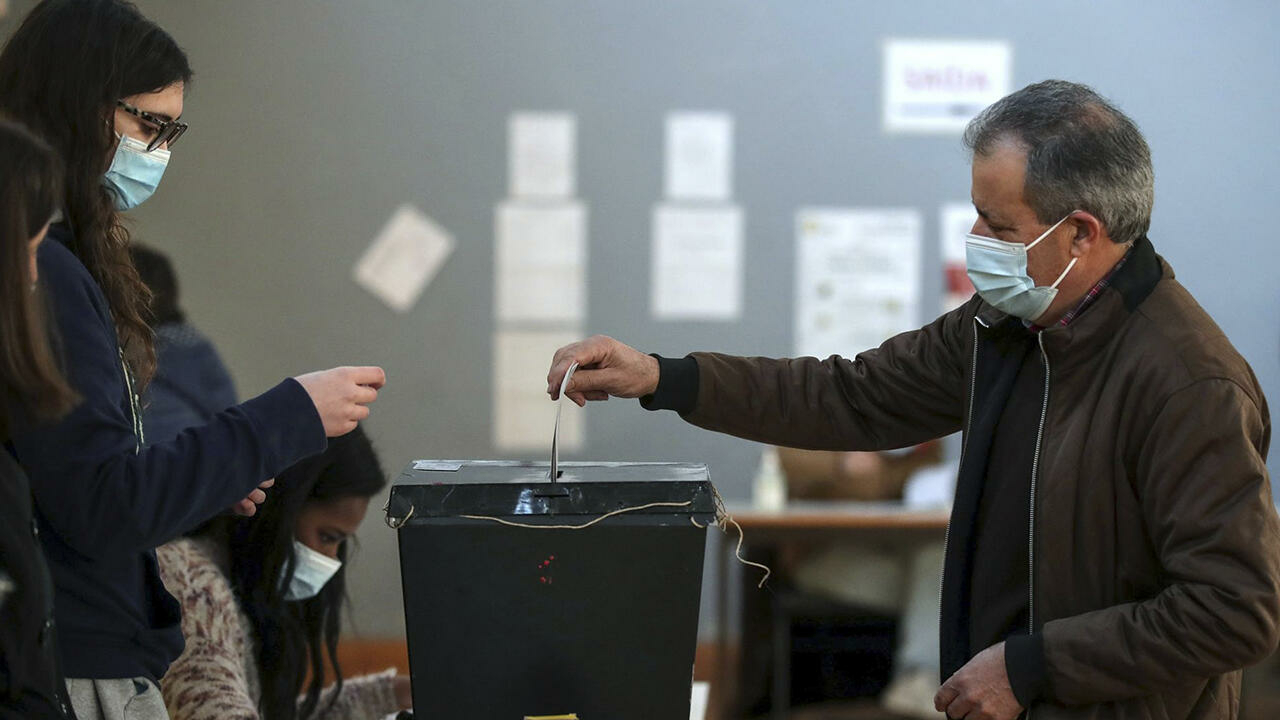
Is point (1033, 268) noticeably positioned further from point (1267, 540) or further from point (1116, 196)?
point (1267, 540)

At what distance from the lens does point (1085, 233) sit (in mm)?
1337

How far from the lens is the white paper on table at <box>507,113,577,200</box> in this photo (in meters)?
3.69

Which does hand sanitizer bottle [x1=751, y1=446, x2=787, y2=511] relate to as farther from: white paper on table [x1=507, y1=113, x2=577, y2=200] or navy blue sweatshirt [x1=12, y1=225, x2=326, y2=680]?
navy blue sweatshirt [x1=12, y1=225, x2=326, y2=680]

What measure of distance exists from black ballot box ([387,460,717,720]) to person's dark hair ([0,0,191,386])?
38 centimetres

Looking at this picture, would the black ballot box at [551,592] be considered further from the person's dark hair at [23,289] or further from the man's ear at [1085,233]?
the man's ear at [1085,233]

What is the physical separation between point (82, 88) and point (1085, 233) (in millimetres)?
1043

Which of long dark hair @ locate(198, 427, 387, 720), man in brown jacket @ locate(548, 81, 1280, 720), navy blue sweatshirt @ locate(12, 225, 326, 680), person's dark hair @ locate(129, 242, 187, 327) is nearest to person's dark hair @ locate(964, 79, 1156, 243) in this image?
man in brown jacket @ locate(548, 81, 1280, 720)

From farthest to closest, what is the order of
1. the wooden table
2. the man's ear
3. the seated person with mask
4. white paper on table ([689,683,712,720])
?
the wooden table, the seated person with mask, white paper on table ([689,683,712,720]), the man's ear

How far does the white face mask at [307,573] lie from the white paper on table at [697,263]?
6.64 ft

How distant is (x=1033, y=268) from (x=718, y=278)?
2.37 m

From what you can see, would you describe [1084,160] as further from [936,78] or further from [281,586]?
[936,78]

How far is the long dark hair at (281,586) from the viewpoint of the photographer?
5.81ft

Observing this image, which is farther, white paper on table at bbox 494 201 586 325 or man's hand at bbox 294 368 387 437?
white paper on table at bbox 494 201 586 325

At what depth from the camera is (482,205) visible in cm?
370
